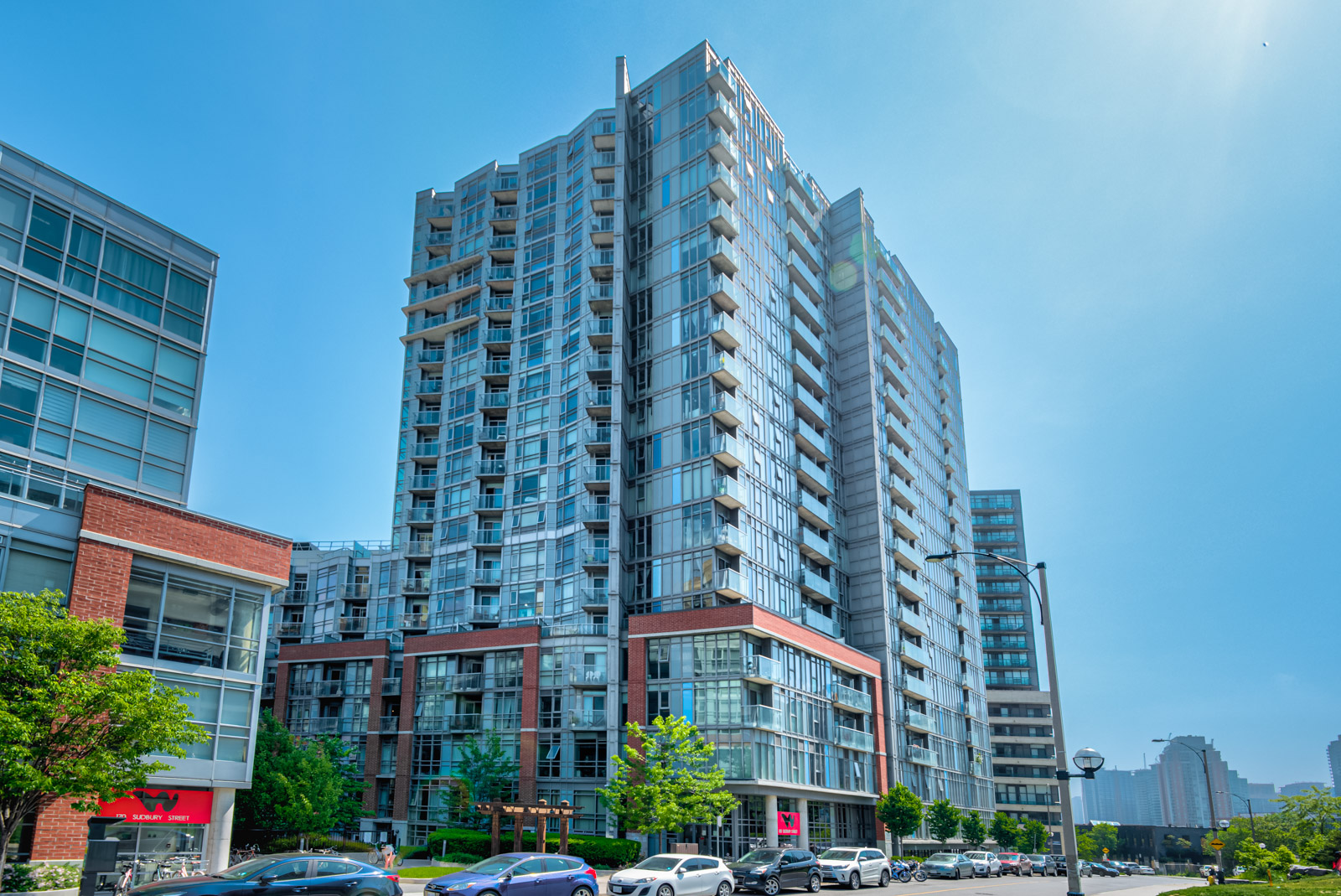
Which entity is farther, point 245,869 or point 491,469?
point 491,469

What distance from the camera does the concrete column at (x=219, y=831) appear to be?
2698 cm

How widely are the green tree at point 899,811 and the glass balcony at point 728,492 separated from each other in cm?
2091

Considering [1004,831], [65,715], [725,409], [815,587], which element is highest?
[725,409]

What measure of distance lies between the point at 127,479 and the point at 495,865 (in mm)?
18505

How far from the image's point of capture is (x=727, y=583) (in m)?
53.1

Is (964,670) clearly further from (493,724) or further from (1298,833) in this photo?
(493,724)

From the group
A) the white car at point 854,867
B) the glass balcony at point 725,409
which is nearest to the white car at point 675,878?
the white car at point 854,867

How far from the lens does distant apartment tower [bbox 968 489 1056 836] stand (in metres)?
118

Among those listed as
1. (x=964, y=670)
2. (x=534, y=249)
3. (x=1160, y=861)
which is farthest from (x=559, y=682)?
(x=1160, y=861)

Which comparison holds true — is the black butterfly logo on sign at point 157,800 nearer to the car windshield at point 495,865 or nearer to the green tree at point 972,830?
the car windshield at point 495,865

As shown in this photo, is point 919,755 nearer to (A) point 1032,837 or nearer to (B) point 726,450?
(A) point 1032,837

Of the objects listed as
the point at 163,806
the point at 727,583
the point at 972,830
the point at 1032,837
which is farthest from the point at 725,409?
the point at 1032,837

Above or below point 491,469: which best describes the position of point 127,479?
below

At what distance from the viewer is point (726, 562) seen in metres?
55.1
